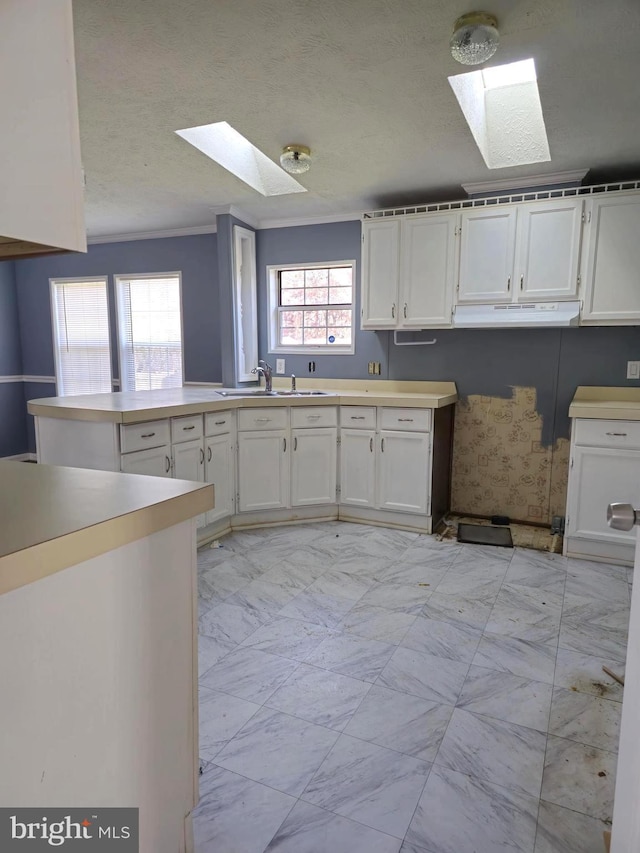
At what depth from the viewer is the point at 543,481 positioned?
12.4ft

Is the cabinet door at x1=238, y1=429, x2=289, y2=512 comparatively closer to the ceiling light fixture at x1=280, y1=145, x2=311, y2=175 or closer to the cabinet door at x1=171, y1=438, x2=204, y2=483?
the cabinet door at x1=171, y1=438, x2=204, y2=483

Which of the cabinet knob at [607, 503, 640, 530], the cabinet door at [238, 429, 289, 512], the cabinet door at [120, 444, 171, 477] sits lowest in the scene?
the cabinet door at [238, 429, 289, 512]

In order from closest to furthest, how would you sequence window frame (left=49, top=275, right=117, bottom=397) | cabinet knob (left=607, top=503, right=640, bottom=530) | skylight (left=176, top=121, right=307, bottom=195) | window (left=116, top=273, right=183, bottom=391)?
cabinet knob (left=607, top=503, right=640, bottom=530), skylight (left=176, top=121, right=307, bottom=195), window (left=116, top=273, right=183, bottom=391), window frame (left=49, top=275, right=117, bottom=397)

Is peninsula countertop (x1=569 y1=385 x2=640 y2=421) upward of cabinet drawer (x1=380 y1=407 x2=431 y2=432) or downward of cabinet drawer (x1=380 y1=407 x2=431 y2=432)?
upward

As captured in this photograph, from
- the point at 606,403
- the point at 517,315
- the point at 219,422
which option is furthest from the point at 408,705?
the point at 517,315

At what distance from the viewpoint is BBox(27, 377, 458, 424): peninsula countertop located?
2.80 m

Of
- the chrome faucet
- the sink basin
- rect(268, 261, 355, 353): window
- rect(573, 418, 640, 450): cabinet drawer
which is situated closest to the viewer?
rect(573, 418, 640, 450): cabinet drawer

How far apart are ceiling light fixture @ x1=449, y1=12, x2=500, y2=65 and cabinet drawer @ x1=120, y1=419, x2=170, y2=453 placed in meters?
2.30

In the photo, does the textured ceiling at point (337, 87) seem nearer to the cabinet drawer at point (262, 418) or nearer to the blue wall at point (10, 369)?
the cabinet drawer at point (262, 418)

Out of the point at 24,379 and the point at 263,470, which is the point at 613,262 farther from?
the point at 24,379

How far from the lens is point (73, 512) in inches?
40.5

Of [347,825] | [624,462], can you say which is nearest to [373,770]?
[347,825]

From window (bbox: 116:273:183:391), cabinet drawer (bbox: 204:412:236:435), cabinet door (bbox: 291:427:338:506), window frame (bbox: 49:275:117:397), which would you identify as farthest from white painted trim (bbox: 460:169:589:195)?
window frame (bbox: 49:275:117:397)

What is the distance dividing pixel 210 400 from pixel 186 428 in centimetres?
29
